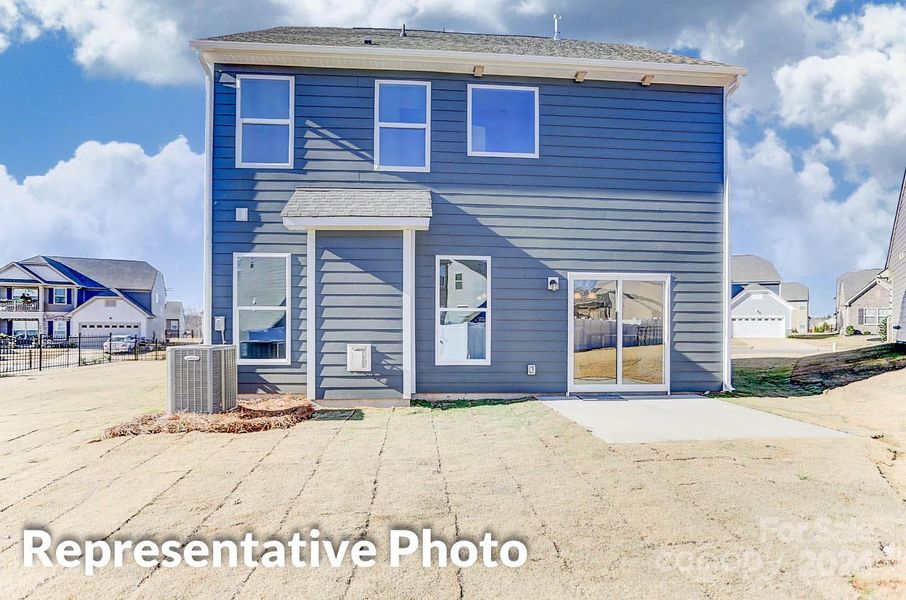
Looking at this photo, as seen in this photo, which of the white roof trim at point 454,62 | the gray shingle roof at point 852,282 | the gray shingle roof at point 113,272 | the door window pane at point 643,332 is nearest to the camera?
the white roof trim at point 454,62

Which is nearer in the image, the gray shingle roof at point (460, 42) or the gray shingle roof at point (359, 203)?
the gray shingle roof at point (359, 203)

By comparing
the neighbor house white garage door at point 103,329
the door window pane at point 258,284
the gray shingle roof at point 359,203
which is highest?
the gray shingle roof at point 359,203

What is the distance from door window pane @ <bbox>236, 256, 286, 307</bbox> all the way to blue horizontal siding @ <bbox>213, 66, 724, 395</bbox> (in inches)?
7.9

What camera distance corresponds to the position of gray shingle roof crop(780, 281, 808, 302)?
4603cm

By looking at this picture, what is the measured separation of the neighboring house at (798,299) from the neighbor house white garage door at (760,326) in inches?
217

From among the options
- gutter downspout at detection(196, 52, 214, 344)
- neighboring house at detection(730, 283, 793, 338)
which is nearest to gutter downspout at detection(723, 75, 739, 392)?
gutter downspout at detection(196, 52, 214, 344)

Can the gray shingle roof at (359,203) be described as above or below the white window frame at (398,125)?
below

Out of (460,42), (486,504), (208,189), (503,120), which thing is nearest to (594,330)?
(503,120)

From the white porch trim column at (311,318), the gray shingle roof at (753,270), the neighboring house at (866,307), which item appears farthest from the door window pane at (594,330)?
the gray shingle roof at (753,270)

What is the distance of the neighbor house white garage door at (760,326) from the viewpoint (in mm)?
36938

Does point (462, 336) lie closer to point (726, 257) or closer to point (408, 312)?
point (408, 312)

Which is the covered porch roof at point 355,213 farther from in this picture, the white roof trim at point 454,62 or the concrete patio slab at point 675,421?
the concrete patio slab at point 675,421

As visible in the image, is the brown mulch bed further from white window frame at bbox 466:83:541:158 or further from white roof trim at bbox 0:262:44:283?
white roof trim at bbox 0:262:44:283

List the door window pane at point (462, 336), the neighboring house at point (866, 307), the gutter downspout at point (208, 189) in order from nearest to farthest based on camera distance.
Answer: the gutter downspout at point (208, 189) → the door window pane at point (462, 336) → the neighboring house at point (866, 307)
